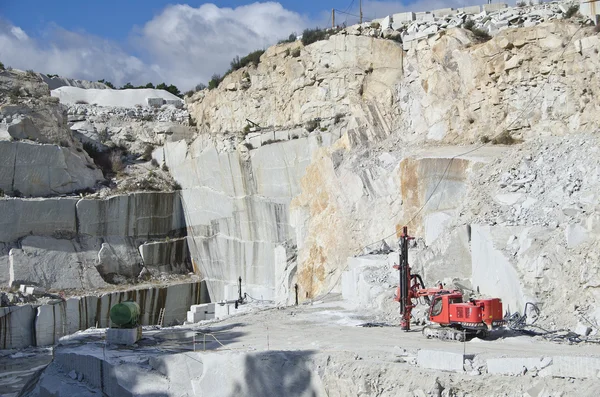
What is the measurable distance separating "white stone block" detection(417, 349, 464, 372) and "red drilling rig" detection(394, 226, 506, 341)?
6.84 feet

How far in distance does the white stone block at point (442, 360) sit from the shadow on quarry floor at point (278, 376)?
232 cm

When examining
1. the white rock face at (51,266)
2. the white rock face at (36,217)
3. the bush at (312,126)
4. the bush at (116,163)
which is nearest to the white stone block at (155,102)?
the bush at (116,163)

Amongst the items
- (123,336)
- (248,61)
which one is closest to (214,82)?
(248,61)

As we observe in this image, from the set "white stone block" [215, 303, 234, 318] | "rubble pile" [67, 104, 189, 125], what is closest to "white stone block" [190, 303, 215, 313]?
"white stone block" [215, 303, 234, 318]

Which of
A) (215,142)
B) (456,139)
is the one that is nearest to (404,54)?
(456,139)

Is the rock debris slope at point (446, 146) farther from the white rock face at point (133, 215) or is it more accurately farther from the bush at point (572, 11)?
the white rock face at point (133, 215)

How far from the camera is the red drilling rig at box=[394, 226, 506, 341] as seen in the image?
14.0 meters

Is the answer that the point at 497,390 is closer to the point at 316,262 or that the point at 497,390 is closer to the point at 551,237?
the point at 551,237

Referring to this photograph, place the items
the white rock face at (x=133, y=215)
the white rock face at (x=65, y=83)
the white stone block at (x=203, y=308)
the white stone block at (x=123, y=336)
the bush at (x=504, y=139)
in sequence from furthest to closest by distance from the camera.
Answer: the white rock face at (x=65, y=83) < the white rock face at (x=133, y=215) < the white stone block at (x=203, y=308) < the bush at (x=504, y=139) < the white stone block at (x=123, y=336)

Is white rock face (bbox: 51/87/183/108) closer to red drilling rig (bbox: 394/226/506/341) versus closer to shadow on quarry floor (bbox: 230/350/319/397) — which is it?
red drilling rig (bbox: 394/226/506/341)

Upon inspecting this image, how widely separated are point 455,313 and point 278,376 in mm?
3814

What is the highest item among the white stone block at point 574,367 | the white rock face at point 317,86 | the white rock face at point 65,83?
the white rock face at point 65,83

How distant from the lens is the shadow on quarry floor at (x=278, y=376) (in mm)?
13594

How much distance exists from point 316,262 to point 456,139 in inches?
249
